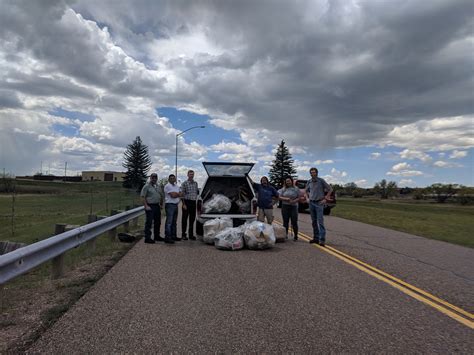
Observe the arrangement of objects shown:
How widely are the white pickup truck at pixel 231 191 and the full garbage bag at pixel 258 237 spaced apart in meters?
1.24

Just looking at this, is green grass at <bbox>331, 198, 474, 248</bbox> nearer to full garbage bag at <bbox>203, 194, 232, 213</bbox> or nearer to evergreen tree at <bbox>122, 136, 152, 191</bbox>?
full garbage bag at <bbox>203, 194, 232, 213</bbox>

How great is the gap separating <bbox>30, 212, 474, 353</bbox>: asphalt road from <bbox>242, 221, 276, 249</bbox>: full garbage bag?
124 cm

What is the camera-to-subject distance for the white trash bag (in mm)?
9531

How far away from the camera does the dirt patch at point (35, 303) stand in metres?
3.82

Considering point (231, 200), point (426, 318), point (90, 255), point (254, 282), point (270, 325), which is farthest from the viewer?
point (231, 200)

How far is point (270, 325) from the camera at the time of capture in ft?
13.8

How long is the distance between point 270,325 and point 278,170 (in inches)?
3861

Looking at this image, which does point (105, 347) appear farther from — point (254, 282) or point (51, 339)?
point (254, 282)

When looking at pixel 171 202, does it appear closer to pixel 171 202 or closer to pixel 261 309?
pixel 171 202


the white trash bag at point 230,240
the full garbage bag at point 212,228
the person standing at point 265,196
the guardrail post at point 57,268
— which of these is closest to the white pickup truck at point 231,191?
the person standing at point 265,196

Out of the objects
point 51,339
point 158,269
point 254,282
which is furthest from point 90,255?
point 51,339

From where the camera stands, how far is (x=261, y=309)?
4.76 metres

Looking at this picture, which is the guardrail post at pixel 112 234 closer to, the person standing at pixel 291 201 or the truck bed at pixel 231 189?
the truck bed at pixel 231 189

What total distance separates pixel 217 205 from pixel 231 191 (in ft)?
3.02
